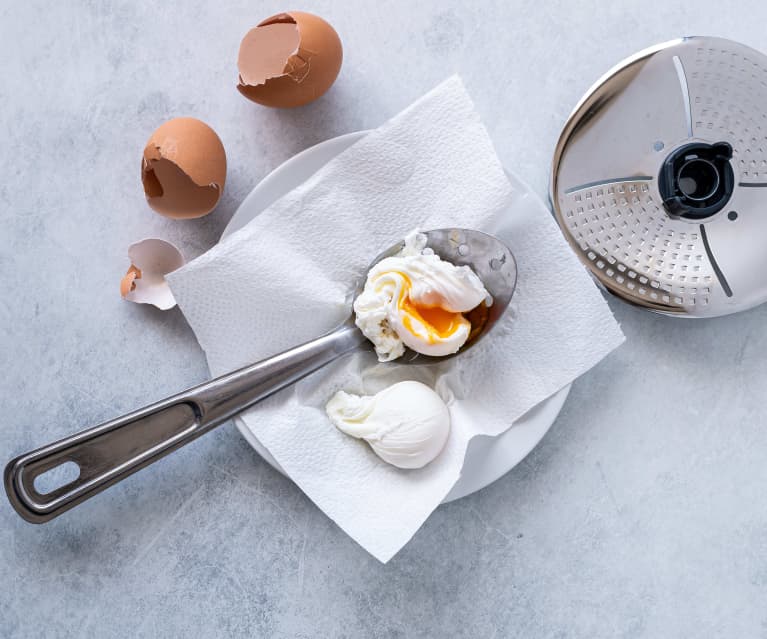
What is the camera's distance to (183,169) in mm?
775

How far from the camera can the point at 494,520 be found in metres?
0.88

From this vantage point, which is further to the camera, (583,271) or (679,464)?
(679,464)

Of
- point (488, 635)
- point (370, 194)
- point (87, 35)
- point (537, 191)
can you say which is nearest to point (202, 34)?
point (87, 35)

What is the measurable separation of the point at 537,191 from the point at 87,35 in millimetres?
580

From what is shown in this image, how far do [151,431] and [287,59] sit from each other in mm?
422

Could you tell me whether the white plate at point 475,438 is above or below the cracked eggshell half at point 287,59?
below

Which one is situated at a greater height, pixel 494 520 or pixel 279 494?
pixel 279 494

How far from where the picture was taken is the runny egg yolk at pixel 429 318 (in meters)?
0.77

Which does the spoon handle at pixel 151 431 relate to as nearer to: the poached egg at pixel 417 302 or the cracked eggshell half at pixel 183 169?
the poached egg at pixel 417 302

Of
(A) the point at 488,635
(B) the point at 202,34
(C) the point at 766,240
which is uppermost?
(B) the point at 202,34

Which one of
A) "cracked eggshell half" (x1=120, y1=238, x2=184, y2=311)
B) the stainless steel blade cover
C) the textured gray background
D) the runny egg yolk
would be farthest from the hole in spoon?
the stainless steel blade cover

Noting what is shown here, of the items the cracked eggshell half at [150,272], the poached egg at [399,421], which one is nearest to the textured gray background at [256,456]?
the cracked eggshell half at [150,272]

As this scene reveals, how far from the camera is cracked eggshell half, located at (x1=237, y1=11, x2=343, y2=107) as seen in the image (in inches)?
30.4

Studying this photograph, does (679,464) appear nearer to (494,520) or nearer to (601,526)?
(601,526)
